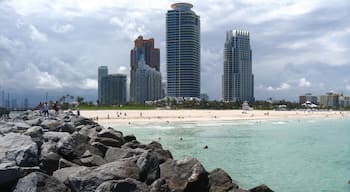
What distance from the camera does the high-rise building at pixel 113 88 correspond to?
170 m

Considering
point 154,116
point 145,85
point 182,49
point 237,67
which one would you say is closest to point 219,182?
point 154,116

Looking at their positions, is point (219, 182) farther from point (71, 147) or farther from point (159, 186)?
point (71, 147)

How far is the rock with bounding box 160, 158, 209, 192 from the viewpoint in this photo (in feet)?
31.6

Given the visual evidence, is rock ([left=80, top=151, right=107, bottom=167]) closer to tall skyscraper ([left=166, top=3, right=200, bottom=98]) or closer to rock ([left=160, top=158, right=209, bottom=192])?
rock ([left=160, top=158, right=209, bottom=192])

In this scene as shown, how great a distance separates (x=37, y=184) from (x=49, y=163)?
2420 mm

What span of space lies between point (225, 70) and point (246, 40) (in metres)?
18.7

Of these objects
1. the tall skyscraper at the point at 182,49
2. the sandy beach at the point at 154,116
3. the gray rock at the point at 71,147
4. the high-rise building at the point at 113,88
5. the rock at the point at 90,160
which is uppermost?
the tall skyscraper at the point at 182,49

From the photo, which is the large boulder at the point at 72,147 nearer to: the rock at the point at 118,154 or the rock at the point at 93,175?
the rock at the point at 118,154

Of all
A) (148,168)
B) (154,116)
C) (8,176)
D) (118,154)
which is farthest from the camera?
(154,116)

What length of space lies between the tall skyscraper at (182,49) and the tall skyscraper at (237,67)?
78.7ft

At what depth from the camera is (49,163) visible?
9883mm

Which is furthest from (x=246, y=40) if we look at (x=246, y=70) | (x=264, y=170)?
(x=264, y=170)

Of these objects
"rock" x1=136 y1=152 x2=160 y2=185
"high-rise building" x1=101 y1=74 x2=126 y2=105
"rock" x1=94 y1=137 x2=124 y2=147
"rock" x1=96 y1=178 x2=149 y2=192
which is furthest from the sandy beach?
"high-rise building" x1=101 y1=74 x2=126 y2=105

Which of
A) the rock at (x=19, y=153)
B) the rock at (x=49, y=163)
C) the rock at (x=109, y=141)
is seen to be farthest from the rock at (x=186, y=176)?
the rock at (x=109, y=141)
